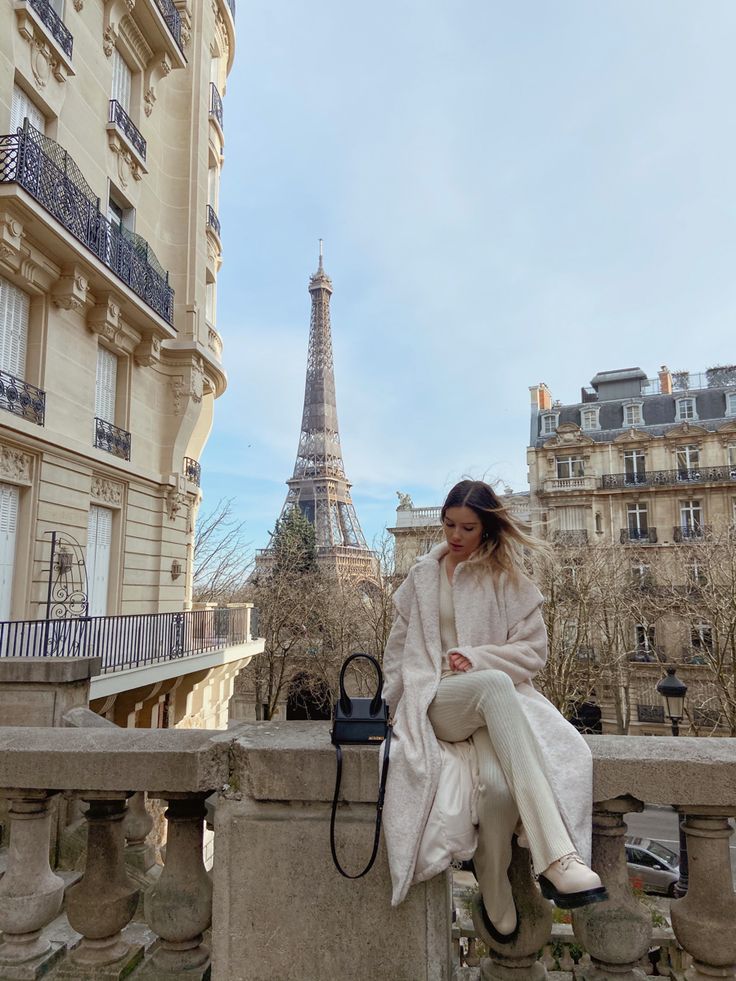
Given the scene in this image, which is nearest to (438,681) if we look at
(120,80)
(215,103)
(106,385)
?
(106,385)

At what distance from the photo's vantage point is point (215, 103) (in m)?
19.3

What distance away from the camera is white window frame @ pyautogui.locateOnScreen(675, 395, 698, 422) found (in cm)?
3466

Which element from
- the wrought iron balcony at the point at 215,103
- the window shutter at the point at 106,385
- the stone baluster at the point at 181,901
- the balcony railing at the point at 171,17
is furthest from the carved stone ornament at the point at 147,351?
the stone baluster at the point at 181,901

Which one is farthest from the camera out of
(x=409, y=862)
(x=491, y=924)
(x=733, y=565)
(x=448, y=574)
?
(x=733, y=565)

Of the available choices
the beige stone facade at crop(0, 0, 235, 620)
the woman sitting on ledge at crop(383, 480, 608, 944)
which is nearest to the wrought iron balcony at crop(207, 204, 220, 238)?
the beige stone facade at crop(0, 0, 235, 620)

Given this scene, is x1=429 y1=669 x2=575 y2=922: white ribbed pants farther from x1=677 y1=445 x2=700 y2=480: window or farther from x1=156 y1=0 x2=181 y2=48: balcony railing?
x1=677 y1=445 x2=700 y2=480: window

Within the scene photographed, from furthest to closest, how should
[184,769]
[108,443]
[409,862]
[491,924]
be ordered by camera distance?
1. [108,443]
2. [184,769]
3. [491,924]
4. [409,862]

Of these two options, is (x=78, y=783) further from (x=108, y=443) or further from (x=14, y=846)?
(x=108, y=443)

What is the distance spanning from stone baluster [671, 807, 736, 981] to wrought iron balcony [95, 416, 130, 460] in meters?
12.7

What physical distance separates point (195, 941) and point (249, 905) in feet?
1.14

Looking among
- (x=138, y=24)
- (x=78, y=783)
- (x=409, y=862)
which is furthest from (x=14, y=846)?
(x=138, y=24)

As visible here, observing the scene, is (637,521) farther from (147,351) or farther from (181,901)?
(181,901)

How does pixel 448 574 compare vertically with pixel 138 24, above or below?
below

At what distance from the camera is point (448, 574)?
248 centimetres
